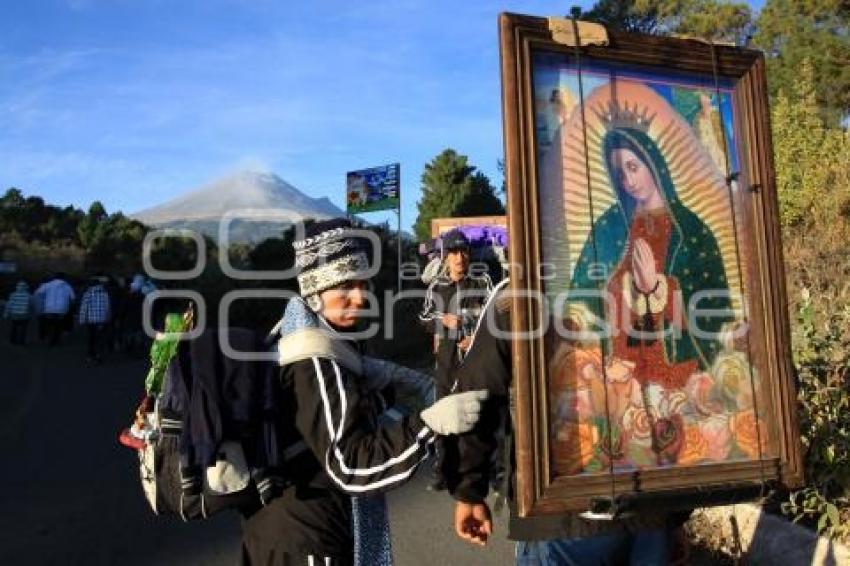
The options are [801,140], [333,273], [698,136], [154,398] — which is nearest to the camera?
[698,136]

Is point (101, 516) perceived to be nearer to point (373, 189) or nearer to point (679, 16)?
point (373, 189)

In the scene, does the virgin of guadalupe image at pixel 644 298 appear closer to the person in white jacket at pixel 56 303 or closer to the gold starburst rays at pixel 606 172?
the gold starburst rays at pixel 606 172

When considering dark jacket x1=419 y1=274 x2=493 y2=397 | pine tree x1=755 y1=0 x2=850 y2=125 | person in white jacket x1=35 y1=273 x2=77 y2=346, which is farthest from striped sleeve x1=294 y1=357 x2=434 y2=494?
person in white jacket x1=35 y1=273 x2=77 y2=346

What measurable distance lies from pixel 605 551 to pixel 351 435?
35.2 inches

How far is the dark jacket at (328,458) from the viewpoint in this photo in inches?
85.7

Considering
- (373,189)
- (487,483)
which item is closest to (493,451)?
(487,483)

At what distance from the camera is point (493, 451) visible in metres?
2.28

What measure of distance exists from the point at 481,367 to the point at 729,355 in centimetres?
69

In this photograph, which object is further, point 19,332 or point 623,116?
point 19,332

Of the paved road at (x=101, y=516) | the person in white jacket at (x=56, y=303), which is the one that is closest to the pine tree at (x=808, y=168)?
the paved road at (x=101, y=516)

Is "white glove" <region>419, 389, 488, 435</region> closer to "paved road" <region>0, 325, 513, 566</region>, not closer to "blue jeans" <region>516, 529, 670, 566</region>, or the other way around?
"blue jeans" <region>516, 529, 670, 566</region>

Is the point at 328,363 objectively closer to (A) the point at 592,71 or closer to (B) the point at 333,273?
(B) the point at 333,273

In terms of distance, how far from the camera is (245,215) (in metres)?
5.76

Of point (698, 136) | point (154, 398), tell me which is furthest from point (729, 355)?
point (154, 398)
